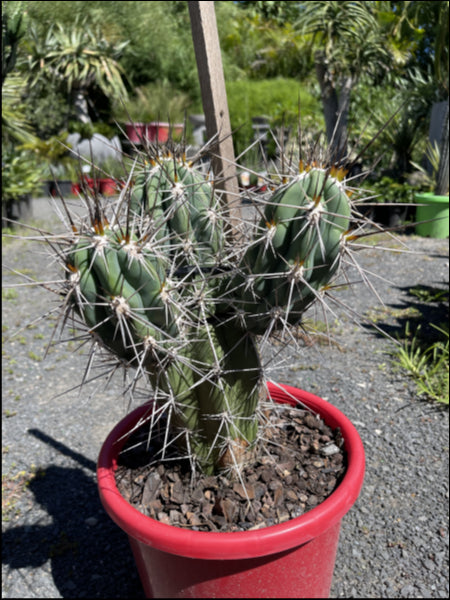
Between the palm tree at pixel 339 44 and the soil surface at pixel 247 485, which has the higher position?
the palm tree at pixel 339 44

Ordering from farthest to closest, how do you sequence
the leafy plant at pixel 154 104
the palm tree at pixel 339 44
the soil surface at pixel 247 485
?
the leafy plant at pixel 154 104 → the palm tree at pixel 339 44 → the soil surface at pixel 247 485

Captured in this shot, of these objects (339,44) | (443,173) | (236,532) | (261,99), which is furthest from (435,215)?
(261,99)

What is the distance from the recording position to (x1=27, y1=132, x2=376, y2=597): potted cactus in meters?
→ 0.86

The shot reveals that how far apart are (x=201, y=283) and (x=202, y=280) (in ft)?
0.22

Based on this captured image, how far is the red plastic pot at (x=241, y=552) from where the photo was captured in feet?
3.16

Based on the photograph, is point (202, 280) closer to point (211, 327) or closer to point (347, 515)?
point (211, 327)

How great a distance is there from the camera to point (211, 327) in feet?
3.64

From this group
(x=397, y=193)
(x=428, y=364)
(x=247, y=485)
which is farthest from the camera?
(x=397, y=193)

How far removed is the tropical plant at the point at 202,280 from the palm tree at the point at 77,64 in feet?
30.4

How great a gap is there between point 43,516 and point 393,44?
A: 24.7ft

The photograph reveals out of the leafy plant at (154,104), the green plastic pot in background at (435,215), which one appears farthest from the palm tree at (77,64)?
the green plastic pot in background at (435,215)

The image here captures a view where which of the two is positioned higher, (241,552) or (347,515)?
(241,552)

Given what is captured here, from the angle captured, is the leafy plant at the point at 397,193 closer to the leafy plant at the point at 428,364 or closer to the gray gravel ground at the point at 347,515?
the gray gravel ground at the point at 347,515

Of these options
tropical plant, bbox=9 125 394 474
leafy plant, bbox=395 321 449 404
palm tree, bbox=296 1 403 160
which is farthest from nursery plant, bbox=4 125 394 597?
palm tree, bbox=296 1 403 160
